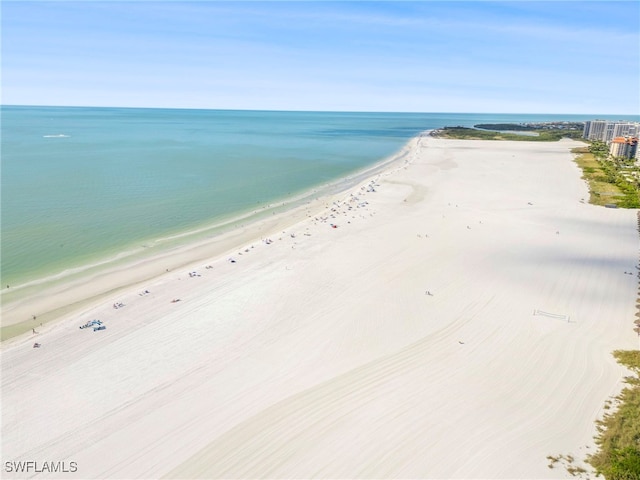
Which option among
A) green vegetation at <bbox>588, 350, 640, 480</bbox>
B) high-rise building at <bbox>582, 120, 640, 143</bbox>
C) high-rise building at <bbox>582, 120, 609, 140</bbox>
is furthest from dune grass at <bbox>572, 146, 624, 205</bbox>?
high-rise building at <bbox>582, 120, 609, 140</bbox>

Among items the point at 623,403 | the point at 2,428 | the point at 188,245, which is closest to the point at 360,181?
the point at 188,245

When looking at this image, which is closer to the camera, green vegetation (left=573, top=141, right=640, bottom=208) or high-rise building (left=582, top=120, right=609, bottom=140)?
green vegetation (left=573, top=141, right=640, bottom=208)

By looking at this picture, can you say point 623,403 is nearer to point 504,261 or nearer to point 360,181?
point 504,261

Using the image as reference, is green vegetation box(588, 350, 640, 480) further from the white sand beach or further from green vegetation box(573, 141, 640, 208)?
green vegetation box(573, 141, 640, 208)

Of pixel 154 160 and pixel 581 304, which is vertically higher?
pixel 154 160

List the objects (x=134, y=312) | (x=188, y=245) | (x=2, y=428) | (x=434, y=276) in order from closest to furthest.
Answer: (x=2, y=428) < (x=134, y=312) < (x=434, y=276) < (x=188, y=245)
